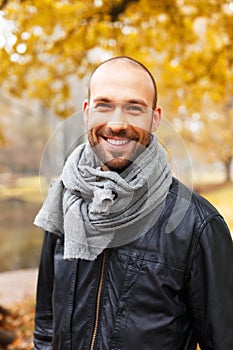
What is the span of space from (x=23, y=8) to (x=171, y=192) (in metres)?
3.25

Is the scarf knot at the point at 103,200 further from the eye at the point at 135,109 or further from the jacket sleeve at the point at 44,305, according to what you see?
the jacket sleeve at the point at 44,305

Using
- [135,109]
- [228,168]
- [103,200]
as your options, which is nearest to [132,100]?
[135,109]

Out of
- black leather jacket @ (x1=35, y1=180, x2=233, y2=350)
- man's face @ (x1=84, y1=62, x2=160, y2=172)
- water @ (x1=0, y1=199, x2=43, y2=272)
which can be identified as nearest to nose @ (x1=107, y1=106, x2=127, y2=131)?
Result: man's face @ (x1=84, y1=62, x2=160, y2=172)

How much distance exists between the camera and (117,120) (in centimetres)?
108

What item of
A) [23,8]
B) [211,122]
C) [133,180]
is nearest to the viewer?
[133,180]

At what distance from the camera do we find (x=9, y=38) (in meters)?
4.12

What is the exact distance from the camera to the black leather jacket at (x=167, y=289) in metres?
1.08

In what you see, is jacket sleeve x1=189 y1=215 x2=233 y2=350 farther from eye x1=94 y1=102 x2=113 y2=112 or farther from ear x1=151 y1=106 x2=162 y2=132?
eye x1=94 y1=102 x2=113 y2=112

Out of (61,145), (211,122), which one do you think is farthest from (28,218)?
(61,145)

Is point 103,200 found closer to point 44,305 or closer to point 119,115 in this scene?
point 119,115

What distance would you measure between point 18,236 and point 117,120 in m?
9.92

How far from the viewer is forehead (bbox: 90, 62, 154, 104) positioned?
110cm

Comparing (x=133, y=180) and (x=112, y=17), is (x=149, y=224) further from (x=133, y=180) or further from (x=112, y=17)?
(x=112, y=17)

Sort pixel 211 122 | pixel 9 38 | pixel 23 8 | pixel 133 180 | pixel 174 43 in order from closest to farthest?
pixel 133 180 < pixel 23 8 < pixel 9 38 < pixel 174 43 < pixel 211 122
